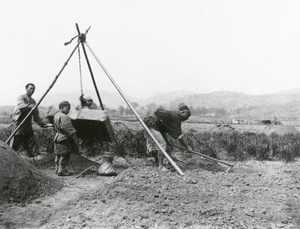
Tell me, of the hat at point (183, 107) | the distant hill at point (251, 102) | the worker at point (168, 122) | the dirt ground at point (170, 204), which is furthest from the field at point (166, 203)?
the distant hill at point (251, 102)

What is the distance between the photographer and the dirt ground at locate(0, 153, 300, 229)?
3373 mm

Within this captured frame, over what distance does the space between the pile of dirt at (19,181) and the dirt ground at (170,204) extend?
0.13 m

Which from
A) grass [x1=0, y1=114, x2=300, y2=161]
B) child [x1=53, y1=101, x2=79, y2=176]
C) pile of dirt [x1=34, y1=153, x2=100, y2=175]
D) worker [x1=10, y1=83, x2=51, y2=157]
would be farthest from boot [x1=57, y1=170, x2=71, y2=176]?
grass [x1=0, y1=114, x2=300, y2=161]

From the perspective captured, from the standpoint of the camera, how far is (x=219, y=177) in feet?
16.4

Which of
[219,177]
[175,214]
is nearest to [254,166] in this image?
[219,177]

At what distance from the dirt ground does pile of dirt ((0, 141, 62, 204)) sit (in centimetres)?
13

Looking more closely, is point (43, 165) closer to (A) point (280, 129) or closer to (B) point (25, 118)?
(B) point (25, 118)

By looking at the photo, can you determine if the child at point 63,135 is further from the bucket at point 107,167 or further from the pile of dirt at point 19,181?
the pile of dirt at point 19,181

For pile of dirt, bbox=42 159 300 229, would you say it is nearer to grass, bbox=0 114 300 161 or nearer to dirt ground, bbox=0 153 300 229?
dirt ground, bbox=0 153 300 229

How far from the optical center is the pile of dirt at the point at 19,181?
424 centimetres

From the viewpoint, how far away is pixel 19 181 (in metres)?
4.42

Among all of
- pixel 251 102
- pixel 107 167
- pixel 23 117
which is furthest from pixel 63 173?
pixel 251 102

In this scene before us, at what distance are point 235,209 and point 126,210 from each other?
1.21 metres

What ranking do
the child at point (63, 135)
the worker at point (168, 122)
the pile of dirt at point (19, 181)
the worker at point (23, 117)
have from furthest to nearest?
the worker at point (23, 117), the worker at point (168, 122), the child at point (63, 135), the pile of dirt at point (19, 181)
